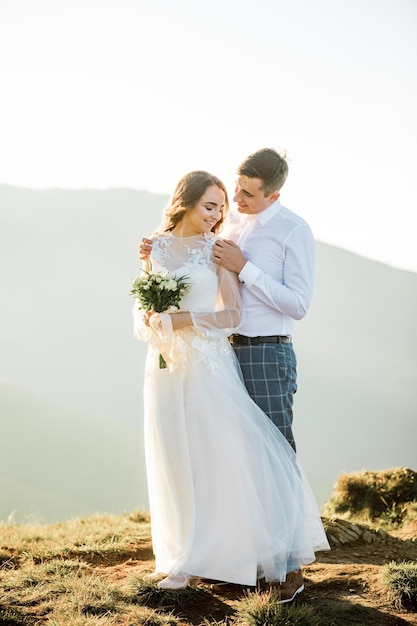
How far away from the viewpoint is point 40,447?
25.6m

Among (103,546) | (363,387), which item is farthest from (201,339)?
(363,387)

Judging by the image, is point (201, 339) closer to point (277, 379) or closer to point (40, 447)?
point (277, 379)

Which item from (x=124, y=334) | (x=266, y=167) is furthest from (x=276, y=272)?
(x=124, y=334)

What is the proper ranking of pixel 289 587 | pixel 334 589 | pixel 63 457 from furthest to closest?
pixel 63 457
pixel 334 589
pixel 289 587

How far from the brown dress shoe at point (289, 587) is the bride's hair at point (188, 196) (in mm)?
2424

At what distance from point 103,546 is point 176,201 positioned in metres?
3.05

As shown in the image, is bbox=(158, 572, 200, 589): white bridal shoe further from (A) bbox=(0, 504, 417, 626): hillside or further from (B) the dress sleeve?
(B) the dress sleeve

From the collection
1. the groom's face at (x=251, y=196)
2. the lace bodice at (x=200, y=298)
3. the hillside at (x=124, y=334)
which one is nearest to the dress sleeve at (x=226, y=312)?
the lace bodice at (x=200, y=298)

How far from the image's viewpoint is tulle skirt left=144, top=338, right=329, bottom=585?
4.34 metres

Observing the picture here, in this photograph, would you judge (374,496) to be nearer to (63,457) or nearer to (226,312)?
(226,312)

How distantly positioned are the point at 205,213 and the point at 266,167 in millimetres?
518

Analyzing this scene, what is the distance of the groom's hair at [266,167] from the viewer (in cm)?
453

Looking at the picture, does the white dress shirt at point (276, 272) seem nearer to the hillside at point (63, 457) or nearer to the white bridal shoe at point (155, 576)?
the white bridal shoe at point (155, 576)

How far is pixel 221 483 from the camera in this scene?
4.41 meters
